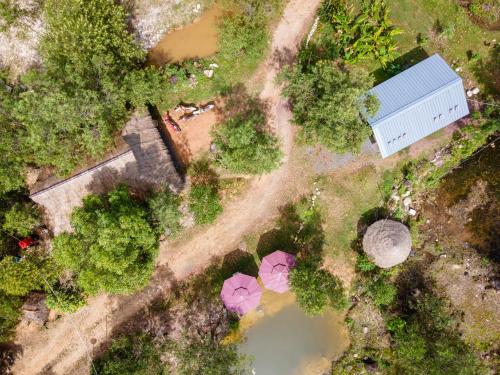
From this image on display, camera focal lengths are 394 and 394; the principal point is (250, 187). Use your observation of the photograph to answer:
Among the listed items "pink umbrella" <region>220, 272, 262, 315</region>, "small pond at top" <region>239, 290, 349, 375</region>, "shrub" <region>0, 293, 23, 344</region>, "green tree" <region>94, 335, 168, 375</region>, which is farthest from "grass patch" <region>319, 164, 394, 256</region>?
"shrub" <region>0, 293, 23, 344</region>

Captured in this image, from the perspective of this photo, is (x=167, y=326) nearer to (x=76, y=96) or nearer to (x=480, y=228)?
(x=76, y=96)

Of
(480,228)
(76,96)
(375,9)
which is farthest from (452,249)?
(76,96)

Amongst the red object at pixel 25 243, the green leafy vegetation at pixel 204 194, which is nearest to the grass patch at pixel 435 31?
the green leafy vegetation at pixel 204 194

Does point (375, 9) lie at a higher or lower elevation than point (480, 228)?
higher

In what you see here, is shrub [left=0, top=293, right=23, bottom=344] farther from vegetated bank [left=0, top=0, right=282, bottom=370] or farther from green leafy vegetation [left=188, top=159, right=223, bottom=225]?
green leafy vegetation [left=188, top=159, right=223, bottom=225]

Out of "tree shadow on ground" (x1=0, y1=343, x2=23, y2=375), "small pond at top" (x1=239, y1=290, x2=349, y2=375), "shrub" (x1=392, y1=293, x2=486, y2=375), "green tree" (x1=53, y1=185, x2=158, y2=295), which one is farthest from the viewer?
"tree shadow on ground" (x1=0, y1=343, x2=23, y2=375)

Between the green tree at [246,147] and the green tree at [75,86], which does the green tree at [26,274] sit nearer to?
the green tree at [75,86]
